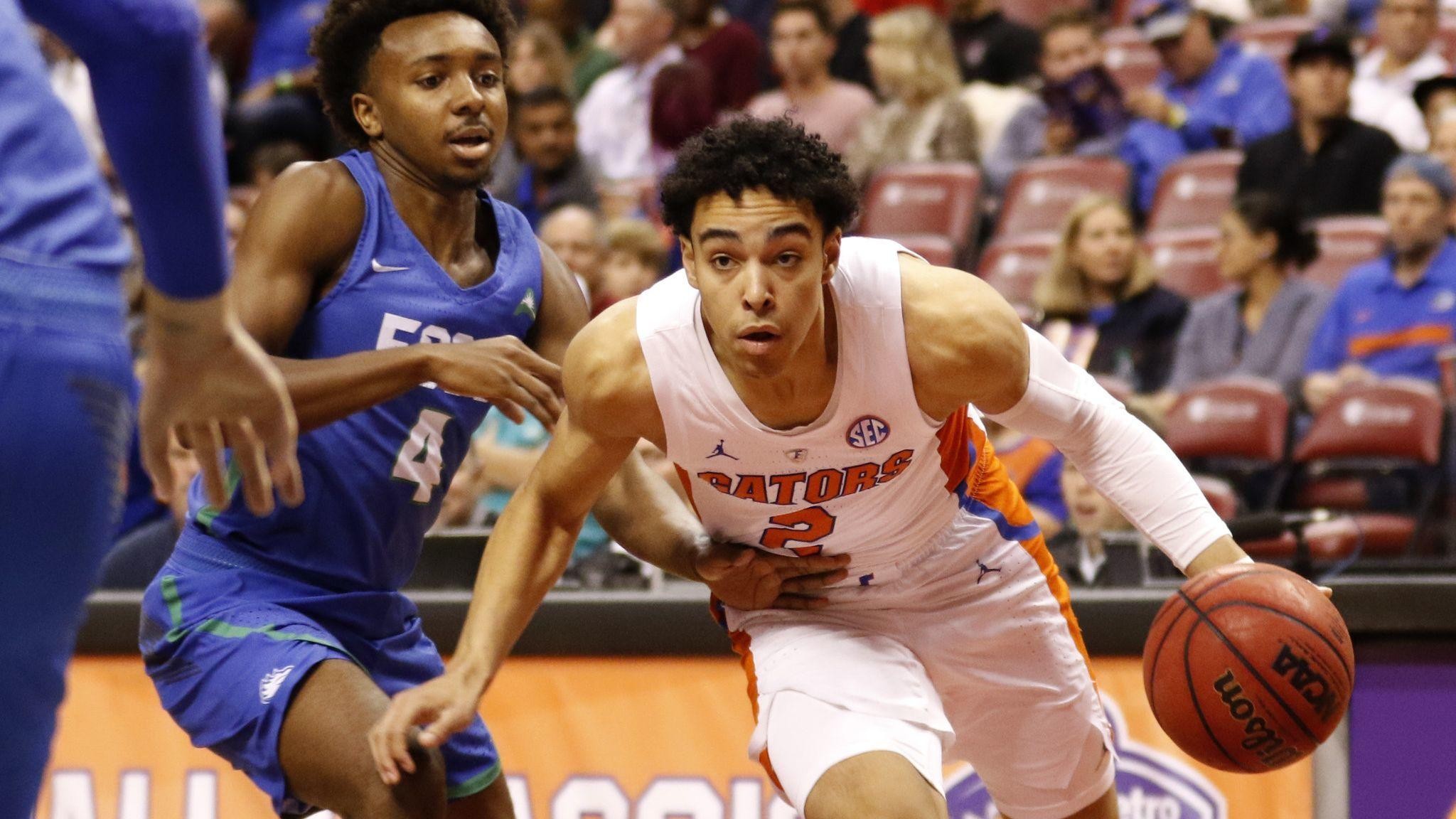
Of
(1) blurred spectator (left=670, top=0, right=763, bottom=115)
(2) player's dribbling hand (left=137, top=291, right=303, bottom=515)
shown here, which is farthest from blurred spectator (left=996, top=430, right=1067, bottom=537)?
(1) blurred spectator (left=670, top=0, right=763, bottom=115)

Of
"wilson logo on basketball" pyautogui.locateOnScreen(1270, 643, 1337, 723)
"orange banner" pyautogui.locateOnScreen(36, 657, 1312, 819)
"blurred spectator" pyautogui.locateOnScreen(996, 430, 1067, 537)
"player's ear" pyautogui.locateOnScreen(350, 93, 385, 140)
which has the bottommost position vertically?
"orange banner" pyautogui.locateOnScreen(36, 657, 1312, 819)

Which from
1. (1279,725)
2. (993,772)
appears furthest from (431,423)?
(1279,725)

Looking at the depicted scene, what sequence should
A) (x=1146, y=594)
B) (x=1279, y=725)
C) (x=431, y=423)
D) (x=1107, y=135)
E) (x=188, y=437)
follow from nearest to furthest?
(x=188, y=437) → (x=1279, y=725) → (x=431, y=423) → (x=1146, y=594) → (x=1107, y=135)

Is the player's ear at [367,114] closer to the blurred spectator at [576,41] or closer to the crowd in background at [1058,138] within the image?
the crowd in background at [1058,138]

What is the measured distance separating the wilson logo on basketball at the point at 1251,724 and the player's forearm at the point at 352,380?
5.18 ft

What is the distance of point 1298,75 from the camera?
323 inches

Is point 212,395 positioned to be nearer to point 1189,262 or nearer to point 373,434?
point 373,434

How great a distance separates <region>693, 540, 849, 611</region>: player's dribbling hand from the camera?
11.6 feet

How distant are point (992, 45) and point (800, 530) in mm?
7170

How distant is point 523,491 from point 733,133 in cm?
79

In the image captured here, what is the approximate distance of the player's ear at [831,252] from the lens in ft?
10.6

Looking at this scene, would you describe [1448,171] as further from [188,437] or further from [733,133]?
[188,437]

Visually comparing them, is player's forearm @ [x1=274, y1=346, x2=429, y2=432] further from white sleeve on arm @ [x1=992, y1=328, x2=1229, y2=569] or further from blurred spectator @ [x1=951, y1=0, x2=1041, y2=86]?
blurred spectator @ [x1=951, y1=0, x2=1041, y2=86]

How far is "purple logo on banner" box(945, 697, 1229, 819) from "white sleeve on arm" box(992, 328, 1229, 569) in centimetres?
124
